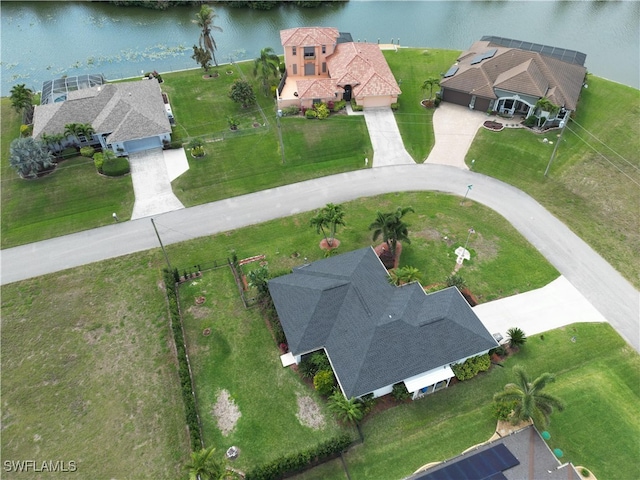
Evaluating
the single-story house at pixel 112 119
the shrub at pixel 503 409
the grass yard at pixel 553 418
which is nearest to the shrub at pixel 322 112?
the single-story house at pixel 112 119

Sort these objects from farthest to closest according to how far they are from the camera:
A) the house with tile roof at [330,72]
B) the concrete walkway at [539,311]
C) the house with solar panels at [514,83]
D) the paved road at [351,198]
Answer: the house with tile roof at [330,72]
the house with solar panels at [514,83]
the paved road at [351,198]
the concrete walkway at [539,311]

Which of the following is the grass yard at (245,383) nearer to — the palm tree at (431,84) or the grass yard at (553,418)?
the grass yard at (553,418)

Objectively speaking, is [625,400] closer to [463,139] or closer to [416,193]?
[416,193]

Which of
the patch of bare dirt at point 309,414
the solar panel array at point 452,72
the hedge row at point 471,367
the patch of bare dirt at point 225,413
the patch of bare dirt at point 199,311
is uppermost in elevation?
the solar panel array at point 452,72

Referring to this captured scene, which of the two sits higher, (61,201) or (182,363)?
(61,201)

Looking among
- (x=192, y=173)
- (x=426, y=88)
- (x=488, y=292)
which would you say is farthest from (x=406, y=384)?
(x=426, y=88)

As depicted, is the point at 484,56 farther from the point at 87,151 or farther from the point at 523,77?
the point at 87,151

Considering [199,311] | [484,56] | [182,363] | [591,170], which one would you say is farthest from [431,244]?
[484,56]
